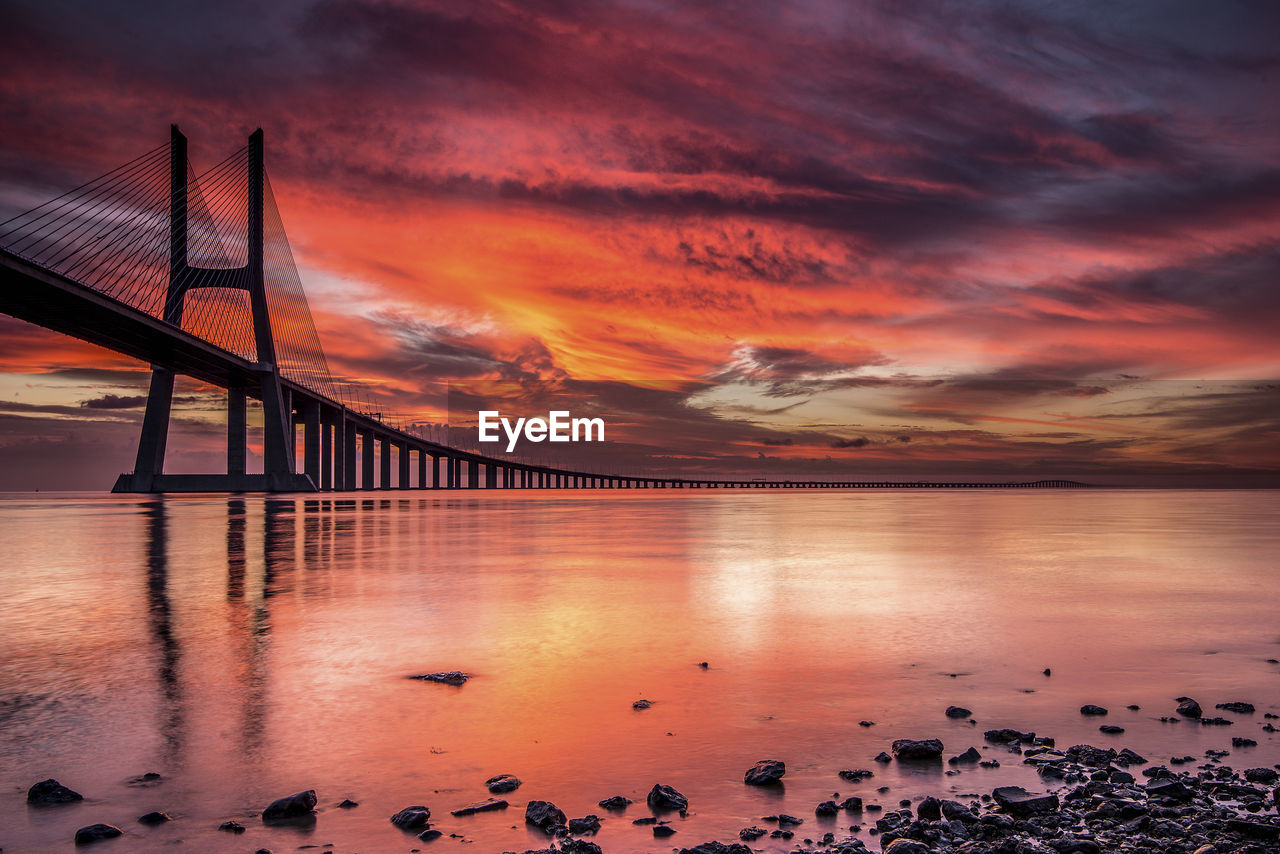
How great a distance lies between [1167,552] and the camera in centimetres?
2177

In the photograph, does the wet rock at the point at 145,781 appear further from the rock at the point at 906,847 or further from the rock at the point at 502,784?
the rock at the point at 906,847

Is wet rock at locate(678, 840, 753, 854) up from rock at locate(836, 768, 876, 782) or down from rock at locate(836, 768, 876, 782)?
down

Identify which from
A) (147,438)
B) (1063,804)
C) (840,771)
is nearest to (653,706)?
(840,771)

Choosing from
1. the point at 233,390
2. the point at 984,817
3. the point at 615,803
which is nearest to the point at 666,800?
the point at 615,803

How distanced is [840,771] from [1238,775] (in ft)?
7.09

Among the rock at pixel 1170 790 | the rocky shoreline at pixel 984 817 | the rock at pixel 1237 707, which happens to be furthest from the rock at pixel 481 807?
the rock at pixel 1237 707

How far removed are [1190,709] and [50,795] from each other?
696cm

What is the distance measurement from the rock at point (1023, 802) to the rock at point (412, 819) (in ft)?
9.33

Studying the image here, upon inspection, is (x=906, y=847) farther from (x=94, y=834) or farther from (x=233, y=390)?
(x=233, y=390)

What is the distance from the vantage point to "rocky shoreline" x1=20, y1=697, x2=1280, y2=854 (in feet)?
13.4

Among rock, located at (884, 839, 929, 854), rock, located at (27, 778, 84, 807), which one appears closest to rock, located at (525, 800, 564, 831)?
rock, located at (884, 839, 929, 854)

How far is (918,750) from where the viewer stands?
5258mm

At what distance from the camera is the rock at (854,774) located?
4922mm

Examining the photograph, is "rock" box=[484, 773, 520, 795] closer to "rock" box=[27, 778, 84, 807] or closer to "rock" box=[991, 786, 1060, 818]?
"rock" box=[27, 778, 84, 807]
